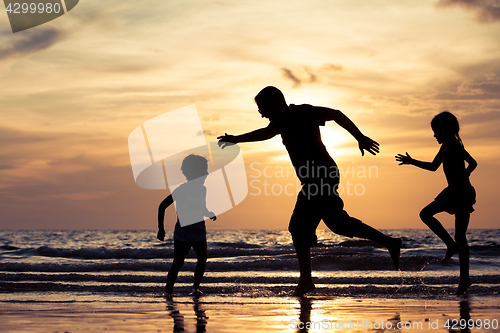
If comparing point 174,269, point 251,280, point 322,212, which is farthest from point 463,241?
point 251,280

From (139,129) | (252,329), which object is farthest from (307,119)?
(139,129)

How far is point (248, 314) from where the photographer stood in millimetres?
4211

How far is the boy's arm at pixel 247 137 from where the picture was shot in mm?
4441

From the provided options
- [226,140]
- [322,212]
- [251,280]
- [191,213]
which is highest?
[226,140]

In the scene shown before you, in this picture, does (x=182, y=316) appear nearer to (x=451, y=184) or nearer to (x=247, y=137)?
(x=247, y=137)

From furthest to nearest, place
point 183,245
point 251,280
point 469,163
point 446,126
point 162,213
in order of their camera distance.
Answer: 1. point 251,280
2. point 183,245
3. point 162,213
4. point 446,126
5. point 469,163

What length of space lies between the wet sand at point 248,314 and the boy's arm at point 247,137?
1.69 meters

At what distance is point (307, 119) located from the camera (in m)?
4.17

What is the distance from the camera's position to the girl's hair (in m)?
5.25

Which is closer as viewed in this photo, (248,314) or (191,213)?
(248,314)

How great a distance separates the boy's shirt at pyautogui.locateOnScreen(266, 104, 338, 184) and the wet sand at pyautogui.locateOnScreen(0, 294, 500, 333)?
50.5 inches

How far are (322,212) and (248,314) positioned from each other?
1199 mm

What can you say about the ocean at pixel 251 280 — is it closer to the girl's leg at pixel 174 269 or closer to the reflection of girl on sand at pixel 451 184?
the girl's leg at pixel 174 269

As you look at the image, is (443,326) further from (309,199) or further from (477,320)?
(309,199)
